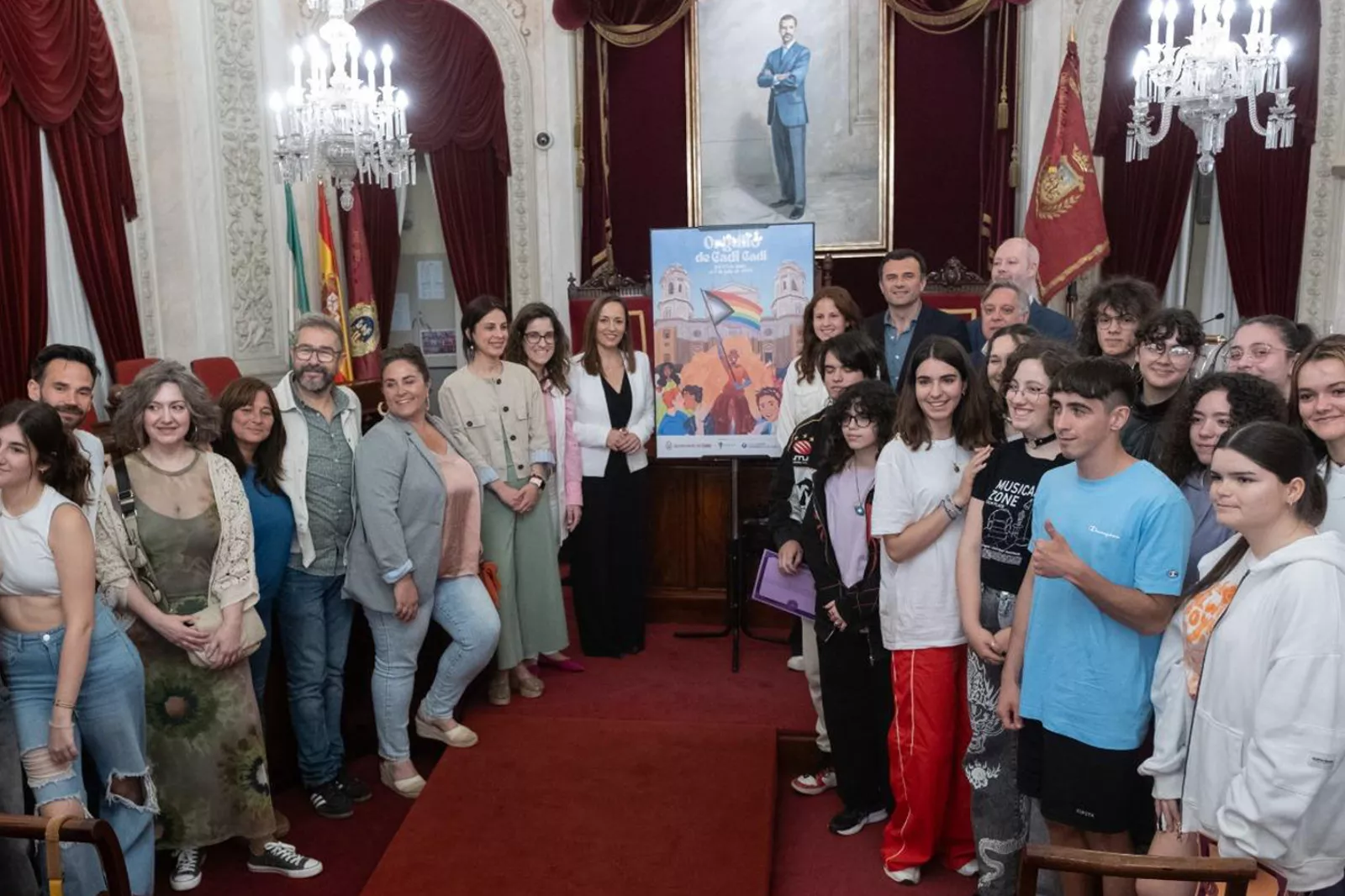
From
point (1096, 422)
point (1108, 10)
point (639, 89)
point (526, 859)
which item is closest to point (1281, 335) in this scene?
point (1096, 422)

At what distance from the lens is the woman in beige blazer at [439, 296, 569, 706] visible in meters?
3.65

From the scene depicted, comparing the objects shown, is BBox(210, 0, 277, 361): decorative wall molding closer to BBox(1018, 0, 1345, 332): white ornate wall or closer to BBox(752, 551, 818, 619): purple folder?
BBox(752, 551, 818, 619): purple folder

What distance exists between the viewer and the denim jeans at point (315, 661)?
3.16m

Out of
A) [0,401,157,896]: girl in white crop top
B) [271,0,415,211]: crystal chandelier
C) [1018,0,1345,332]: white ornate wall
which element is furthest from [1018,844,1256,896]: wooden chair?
[1018,0,1345,332]: white ornate wall

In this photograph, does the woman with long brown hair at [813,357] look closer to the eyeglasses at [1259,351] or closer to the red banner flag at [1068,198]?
the eyeglasses at [1259,351]

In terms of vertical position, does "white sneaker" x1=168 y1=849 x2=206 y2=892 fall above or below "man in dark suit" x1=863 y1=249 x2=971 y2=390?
below

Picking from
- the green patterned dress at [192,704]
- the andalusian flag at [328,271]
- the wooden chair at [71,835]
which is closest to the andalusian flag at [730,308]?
the green patterned dress at [192,704]

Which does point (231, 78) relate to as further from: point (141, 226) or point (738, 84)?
point (738, 84)

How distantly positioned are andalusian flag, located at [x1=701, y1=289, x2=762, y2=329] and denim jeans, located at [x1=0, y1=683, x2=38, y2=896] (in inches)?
109

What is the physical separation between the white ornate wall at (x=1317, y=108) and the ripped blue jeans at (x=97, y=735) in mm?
6024

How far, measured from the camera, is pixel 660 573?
15.3 ft

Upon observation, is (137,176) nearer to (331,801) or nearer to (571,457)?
(571,457)

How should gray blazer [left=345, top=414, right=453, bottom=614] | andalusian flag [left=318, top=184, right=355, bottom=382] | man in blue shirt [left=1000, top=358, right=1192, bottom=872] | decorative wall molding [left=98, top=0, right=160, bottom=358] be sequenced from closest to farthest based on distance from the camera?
man in blue shirt [left=1000, top=358, right=1192, bottom=872]
gray blazer [left=345, top=414, right=453, bottom=614]
decorative wall molding [left=98, top=0, right=160, bottom=358]
andalusian flag [left=318, top=184, right=355, bottom=382]

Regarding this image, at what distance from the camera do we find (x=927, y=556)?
2678 mm
